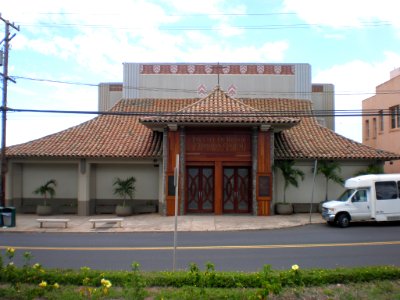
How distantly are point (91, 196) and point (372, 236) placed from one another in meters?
15.6

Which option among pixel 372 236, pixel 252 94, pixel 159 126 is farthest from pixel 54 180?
pixel 372 236

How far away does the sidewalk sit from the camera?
1888cm

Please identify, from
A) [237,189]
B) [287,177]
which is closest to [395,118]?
[287,177]

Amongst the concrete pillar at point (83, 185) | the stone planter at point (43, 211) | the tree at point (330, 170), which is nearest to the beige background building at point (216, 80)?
the tree at point (330, 170)

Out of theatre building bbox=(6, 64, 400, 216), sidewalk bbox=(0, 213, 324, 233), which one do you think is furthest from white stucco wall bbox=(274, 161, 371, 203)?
sidewalk bbox=(0, 213, 324, 233)

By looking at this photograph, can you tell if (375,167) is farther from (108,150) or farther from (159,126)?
(108,150)

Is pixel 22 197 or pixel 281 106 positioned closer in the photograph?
pixel 22 197

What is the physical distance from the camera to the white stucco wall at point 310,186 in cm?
2377

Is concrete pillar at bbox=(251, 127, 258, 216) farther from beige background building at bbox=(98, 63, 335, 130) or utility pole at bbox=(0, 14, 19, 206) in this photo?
utility pole at bbox=(0, 14, 19, 206)

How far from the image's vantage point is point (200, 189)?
Result: 23.3 metres

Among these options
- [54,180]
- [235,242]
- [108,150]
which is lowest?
[235,242]

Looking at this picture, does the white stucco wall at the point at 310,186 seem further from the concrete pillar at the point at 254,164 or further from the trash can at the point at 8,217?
the trash can at the point at 8,217

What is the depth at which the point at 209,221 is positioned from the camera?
20406mm

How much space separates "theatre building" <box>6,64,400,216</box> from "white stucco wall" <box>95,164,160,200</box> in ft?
0.19
